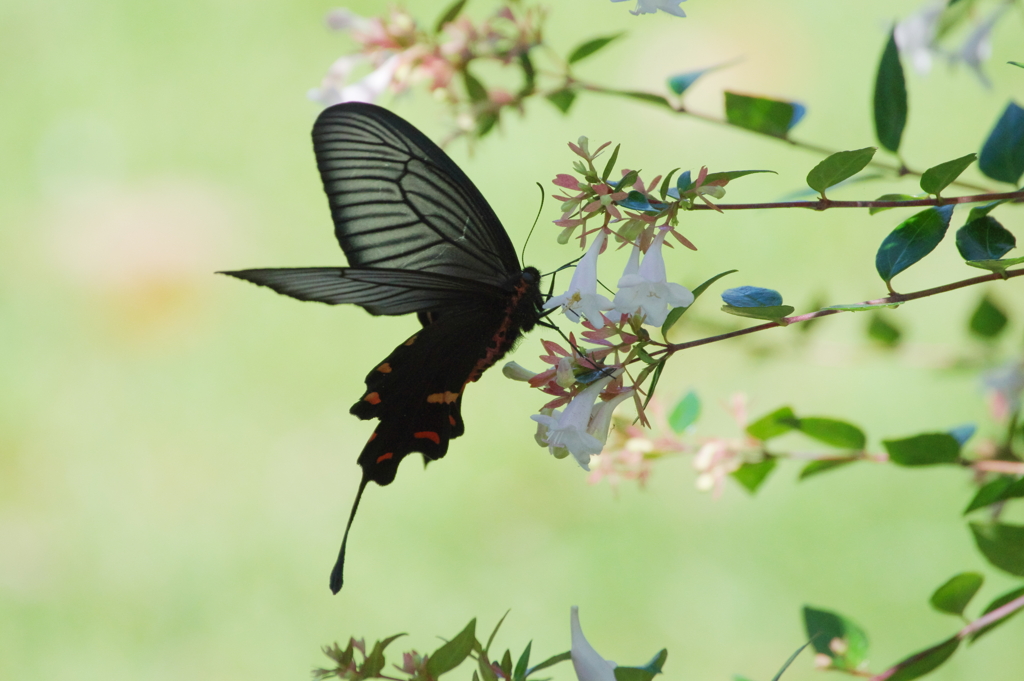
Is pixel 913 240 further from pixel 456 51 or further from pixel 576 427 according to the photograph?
pixel 456 51

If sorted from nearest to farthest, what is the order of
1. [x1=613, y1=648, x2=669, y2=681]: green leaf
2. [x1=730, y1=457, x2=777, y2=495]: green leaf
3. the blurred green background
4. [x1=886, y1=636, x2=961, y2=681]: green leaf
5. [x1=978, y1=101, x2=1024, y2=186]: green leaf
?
[x1=613, y1=648, x2=669, y2=681]: green leaf → [x1=886, y1=636, x2=961, y2=681]: green leaf → [x1=978, y1=101, x2=1024, y2=186]: green leaf → [x1=730, y1=457, x2=777, y2=495]: green leaf → the blurred green background

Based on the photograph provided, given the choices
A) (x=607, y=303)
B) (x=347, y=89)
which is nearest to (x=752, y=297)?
(x=607, y=303)

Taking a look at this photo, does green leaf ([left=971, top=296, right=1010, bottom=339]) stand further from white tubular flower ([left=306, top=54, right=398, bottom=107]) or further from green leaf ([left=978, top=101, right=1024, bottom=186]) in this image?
white tubular flower ([left=306, top=54, right=398, bottom=107])

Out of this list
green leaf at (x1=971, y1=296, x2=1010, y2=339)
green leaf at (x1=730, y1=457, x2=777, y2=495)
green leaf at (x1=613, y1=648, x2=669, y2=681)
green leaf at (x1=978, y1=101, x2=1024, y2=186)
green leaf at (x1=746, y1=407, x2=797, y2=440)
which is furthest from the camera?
green leaf at (x1=971, y1=296, x2=1010, y2=339)

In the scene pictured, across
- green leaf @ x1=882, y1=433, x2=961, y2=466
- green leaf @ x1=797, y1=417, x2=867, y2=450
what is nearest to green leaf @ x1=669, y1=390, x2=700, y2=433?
green leaf @ x1=797, y1=417, x2=867, y2=450

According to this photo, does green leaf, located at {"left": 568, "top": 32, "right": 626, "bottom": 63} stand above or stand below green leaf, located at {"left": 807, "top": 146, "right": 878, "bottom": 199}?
above

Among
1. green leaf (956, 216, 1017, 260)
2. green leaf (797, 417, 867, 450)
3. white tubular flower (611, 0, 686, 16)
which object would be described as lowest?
green leaf (797, 417, 867, 450)
